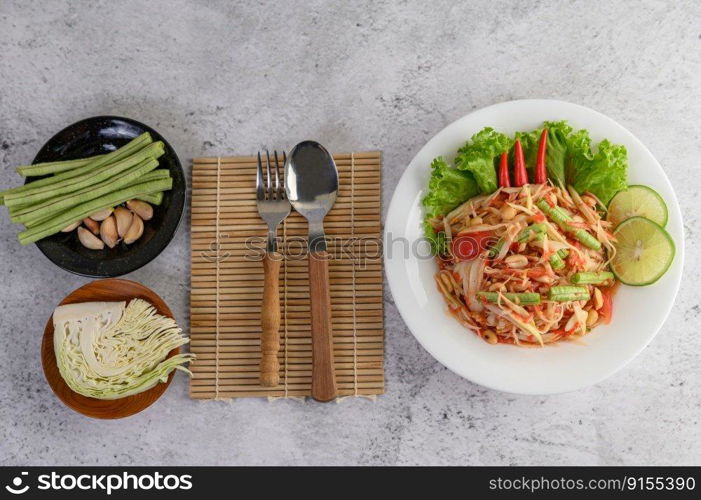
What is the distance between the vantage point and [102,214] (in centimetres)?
305

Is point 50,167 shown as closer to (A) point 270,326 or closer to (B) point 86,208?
(B) point 86,208

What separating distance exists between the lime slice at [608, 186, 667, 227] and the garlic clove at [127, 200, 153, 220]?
2176 millimetres

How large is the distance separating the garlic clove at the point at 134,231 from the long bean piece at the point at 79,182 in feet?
0.81

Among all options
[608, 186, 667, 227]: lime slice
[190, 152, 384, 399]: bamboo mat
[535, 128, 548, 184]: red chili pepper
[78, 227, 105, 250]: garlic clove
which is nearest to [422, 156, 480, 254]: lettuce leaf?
[535, 128, 548, 184]: red chili pepper

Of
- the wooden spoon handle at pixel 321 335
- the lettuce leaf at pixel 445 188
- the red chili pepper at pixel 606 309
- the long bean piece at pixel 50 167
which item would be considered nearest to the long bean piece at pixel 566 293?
the red chili pepper at pixel 606 309

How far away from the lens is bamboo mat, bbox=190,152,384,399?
10.1 ft

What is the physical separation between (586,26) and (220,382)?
8.56 feet

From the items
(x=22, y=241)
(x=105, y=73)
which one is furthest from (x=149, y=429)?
(x=105, y=73)

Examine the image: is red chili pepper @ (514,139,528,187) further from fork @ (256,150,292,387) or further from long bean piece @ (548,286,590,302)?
fork @ (256,150,292,387)

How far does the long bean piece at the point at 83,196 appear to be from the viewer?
9.78ft

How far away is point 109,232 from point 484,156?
1.83 metres

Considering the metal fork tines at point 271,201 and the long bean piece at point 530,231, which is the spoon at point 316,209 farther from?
the long bean piece at point 530,231

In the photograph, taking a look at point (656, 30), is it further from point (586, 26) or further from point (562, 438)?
point (562, 438)

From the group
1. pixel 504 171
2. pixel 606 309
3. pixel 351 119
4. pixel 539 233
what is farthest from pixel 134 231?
pixel 606 309
